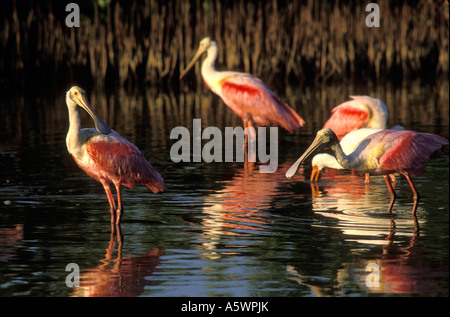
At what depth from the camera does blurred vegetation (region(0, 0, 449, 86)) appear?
21.2 metres

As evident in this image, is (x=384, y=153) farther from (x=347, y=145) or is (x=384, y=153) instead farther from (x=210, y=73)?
(x=210, y=73)

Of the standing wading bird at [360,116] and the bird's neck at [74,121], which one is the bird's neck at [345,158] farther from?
the standing wading bird at [360,116]

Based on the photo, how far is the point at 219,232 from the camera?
23.4ft

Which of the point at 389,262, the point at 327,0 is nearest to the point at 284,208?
the point at 389,262

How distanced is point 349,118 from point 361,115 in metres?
0.19

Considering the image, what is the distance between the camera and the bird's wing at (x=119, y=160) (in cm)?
736

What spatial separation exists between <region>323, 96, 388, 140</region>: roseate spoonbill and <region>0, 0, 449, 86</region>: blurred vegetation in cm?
1021

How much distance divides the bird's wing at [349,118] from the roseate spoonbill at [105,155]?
12.5ft

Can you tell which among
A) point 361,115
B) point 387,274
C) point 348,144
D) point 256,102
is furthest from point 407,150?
point 256,102

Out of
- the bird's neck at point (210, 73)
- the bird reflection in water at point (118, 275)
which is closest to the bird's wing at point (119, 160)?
the bird reflection in water at point (118, 275)

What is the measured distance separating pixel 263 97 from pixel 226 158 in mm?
1652

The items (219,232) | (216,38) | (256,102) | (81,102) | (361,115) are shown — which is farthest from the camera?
(216,38)

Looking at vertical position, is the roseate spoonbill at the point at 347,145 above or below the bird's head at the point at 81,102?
below

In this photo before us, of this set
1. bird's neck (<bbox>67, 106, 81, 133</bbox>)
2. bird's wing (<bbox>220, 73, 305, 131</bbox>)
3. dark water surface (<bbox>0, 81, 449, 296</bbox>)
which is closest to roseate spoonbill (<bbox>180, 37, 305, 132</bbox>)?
bird's wing (<bbox>220, 73, 305, 131</bbox>)
